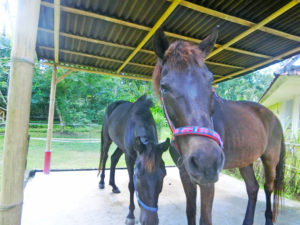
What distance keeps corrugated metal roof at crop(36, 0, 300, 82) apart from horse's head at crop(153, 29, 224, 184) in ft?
3.99

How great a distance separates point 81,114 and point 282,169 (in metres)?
11.3

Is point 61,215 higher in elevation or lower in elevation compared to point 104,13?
lower

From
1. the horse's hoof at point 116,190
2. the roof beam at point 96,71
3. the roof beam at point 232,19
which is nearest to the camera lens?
the roof beam at point 232,19

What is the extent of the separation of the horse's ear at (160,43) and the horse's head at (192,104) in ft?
0.30

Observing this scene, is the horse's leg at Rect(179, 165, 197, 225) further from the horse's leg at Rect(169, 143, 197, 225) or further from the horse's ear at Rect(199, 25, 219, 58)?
the horse's ear at Rect(199, 25, 219, 58)

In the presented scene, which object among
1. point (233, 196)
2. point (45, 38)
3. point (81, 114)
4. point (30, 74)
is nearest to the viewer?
point (30, 74)

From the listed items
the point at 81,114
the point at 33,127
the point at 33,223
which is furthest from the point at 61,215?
the point at 33,127

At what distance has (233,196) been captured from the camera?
11.2 ft

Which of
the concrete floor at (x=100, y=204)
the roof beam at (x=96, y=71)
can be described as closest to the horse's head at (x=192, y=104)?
the concrete floor at (x=100, y=204)

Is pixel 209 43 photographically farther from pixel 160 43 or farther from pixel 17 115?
pixel 17 115

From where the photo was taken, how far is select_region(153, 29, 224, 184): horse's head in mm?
879

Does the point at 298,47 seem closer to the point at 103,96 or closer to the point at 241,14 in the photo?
the point at 241,14

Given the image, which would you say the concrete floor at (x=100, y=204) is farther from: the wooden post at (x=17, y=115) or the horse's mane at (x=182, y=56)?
the horse's mane at (x=182, y=56)

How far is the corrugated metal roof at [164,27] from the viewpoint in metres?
2.15
